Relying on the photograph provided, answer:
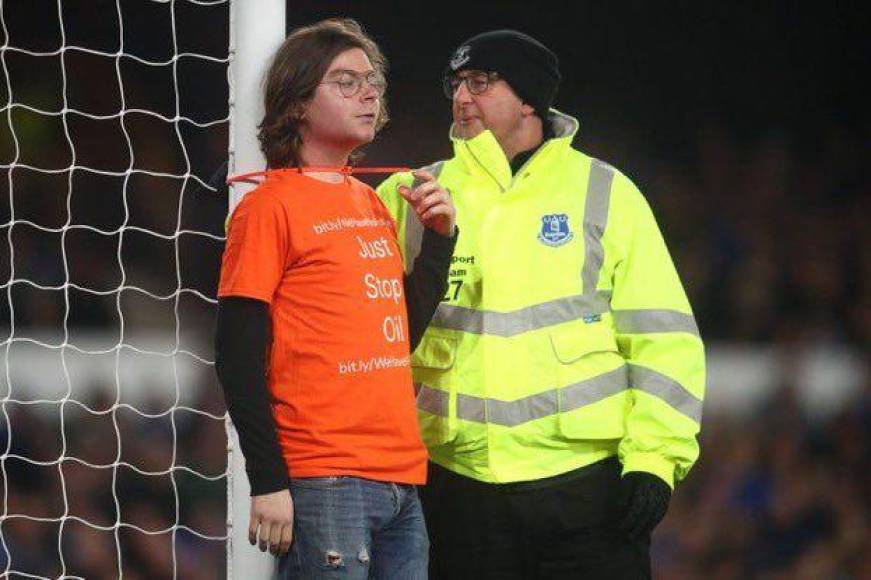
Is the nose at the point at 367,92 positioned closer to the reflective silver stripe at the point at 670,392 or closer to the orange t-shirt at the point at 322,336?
the orange t-shirt at the point at 322,336

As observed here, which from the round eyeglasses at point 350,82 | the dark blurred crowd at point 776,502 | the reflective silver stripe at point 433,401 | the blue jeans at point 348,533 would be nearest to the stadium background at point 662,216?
the dark blurred crowd at point 776,502

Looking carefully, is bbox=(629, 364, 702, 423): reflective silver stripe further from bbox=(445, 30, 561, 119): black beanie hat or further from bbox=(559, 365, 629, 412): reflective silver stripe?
bbox=(445, 30, 561, 119): black beanie hat

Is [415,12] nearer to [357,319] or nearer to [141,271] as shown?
[141,271]

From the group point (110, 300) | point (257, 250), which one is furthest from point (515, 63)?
point (110, 300)

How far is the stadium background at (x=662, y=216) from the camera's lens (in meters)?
4.31

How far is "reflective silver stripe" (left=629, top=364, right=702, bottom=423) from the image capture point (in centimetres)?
227

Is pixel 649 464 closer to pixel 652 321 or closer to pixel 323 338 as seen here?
pixel 652 321

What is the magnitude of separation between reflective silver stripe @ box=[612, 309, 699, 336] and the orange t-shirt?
0.43 metres

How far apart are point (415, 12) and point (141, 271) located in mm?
1204

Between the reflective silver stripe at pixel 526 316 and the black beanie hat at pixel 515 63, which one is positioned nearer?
the reflective silver stripe at pixel 526 316

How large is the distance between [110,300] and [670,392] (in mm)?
2701

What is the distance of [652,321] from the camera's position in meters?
2.30

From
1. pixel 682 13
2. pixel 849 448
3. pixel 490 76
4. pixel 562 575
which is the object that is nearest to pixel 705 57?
pixel 682 13

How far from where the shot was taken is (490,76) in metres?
2.40
